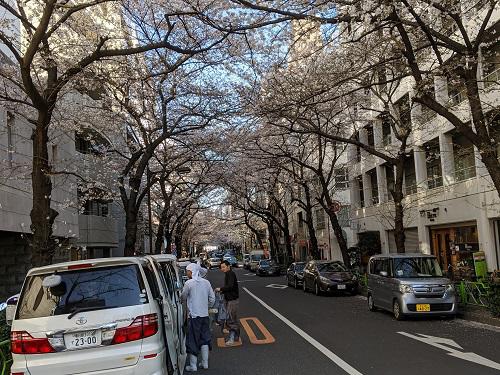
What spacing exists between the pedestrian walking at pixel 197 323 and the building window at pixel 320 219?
1722 inches

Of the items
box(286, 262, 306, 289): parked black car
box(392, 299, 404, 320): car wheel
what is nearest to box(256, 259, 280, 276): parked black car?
box(286, 262, 306, 289): parked black car

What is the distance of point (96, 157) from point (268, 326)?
742 inches

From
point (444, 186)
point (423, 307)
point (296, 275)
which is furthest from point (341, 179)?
point (423, 307)

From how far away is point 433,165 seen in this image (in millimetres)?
27500

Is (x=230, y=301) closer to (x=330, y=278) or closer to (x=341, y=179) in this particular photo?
(x=330, y=278)

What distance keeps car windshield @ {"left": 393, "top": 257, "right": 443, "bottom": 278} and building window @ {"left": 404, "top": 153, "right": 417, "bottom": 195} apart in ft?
48.5

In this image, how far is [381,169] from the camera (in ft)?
111

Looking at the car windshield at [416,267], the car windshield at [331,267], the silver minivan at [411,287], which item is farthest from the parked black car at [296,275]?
the car windshield at [416,267]

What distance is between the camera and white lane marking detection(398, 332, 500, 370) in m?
8.60

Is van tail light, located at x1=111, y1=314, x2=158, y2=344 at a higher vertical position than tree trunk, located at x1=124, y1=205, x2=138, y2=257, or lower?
lower

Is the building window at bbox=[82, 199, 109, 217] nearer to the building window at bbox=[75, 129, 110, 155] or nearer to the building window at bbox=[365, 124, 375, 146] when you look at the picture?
the building window at bbox=[75, 129, 110, 155]

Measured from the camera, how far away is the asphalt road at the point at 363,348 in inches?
334

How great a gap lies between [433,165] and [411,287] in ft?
48.6

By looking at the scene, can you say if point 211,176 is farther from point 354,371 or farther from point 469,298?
point 354,371
